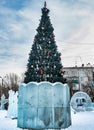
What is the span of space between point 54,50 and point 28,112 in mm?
4285

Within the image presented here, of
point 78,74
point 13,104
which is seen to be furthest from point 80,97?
point 78,74

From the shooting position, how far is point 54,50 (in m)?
16.3

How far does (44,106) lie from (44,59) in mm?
3105

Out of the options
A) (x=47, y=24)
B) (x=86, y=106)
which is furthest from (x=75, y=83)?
(x=47, y=24)

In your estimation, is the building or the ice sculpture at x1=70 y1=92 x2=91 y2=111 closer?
the ice sculpture at x1=70 y1=92 x2=91 y2=111

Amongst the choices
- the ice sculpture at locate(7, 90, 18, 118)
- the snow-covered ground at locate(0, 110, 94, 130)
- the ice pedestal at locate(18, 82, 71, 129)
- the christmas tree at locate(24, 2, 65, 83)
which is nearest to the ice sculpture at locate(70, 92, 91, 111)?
the ice sculpture at locate(7, 90, 18, 118)

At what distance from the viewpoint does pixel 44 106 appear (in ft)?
47.2

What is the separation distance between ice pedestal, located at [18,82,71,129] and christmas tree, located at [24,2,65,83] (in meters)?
1.31

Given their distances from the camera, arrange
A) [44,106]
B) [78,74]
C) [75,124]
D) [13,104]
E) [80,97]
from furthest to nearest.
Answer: [78,74]
[80,97]
[13,104]
[75,124]
[44,106]

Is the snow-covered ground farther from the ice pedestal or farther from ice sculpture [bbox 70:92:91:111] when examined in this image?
ice sculpture [bbox 70:92:91:111]

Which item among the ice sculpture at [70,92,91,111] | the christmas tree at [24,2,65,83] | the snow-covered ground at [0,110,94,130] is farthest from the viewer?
the ice sculpture at [70,92,91,111]

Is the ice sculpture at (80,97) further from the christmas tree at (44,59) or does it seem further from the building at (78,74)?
the building at (78,74)

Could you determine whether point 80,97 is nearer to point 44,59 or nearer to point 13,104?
point 13,104

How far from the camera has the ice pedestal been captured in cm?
1429
